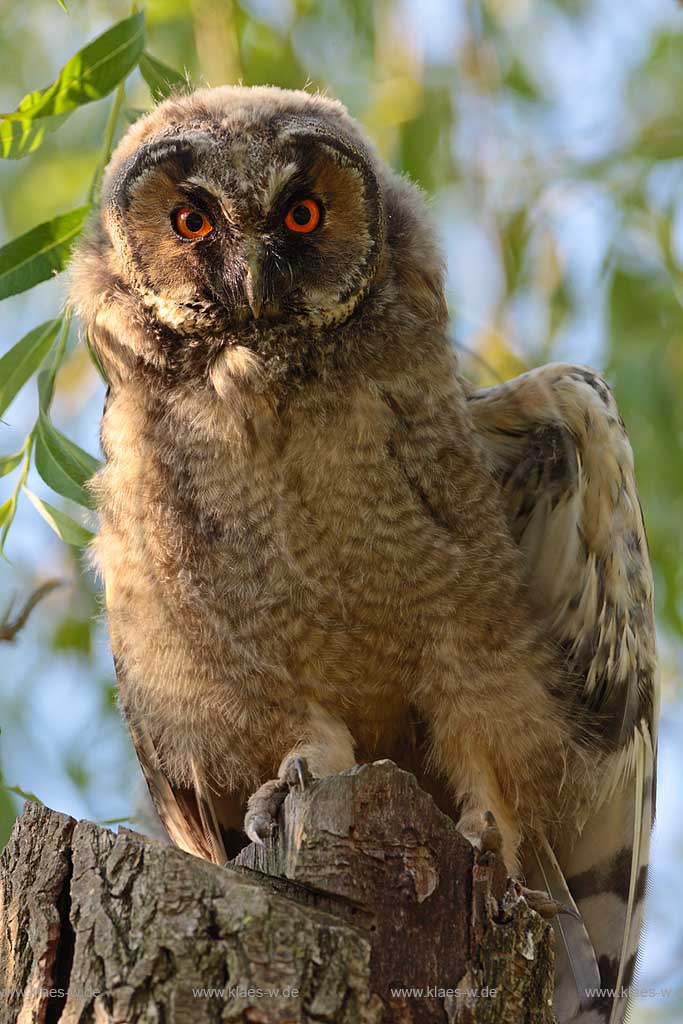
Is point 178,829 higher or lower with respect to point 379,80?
lower

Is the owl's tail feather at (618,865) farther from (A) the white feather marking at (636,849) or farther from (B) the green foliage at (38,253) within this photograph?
(B) the green foliage at (38,253)

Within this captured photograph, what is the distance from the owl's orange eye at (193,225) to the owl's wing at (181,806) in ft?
3.33

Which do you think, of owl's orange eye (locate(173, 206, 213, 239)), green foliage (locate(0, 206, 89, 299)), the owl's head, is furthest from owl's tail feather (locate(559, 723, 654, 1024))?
green foliage (locate(0, 206, 89, 299))

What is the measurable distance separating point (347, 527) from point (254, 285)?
Answer: 1.75ft

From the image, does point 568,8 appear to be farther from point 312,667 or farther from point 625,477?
point 312,667

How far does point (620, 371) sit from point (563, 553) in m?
1.27

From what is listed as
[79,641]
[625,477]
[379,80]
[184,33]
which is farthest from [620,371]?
[79,641]

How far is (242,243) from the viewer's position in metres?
2.65

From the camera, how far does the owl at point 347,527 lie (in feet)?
8.63

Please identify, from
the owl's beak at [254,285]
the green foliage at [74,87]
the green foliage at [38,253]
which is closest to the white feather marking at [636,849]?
the owl's beak at [254,285]

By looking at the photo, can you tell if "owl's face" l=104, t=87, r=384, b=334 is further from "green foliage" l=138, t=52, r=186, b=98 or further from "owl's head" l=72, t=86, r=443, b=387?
"green foliage" l=138, t=52, r=186, b=98

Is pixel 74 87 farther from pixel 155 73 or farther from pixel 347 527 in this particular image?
pixel 347 527

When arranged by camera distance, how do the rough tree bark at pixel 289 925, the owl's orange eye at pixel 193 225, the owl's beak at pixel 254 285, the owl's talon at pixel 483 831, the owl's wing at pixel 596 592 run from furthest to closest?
1. the owl's wing at pixel 596 592
2. the owl's orange eye at pixel 193 225
3. the owl's beak at pixel 254 285
4. the owl's talon at pixel 483 831
5. the rough tree bark at pixel 289 925

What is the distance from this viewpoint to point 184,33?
161 inches
